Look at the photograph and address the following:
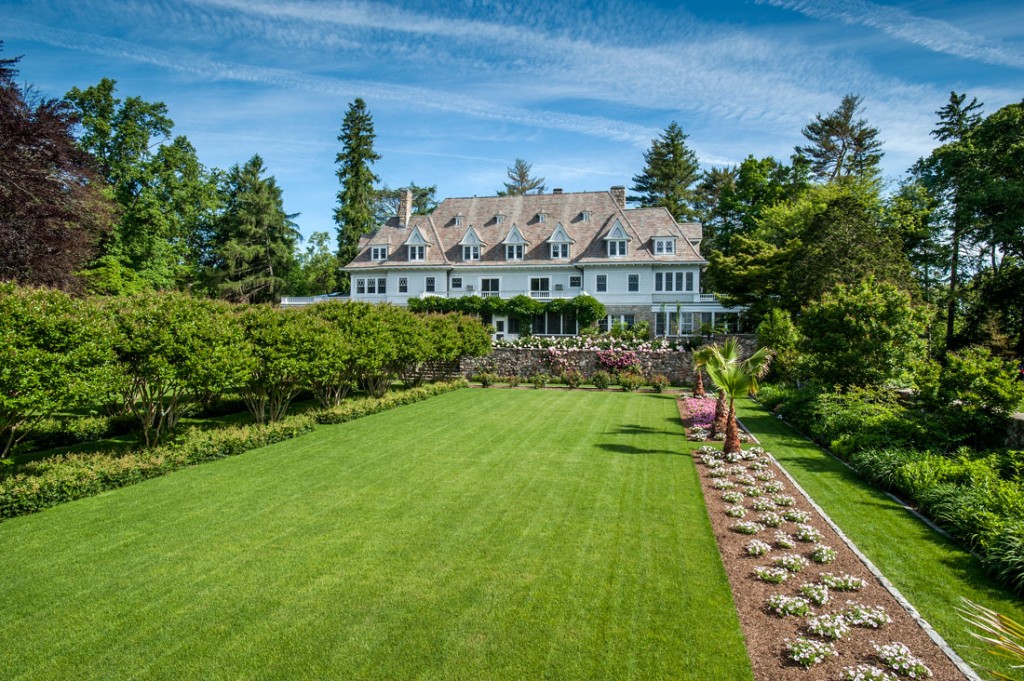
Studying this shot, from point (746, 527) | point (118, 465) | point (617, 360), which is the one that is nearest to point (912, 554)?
point (746, 527)

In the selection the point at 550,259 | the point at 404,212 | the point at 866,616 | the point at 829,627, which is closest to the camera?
the point at 829,627

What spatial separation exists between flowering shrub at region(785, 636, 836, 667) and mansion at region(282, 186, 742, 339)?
122ft

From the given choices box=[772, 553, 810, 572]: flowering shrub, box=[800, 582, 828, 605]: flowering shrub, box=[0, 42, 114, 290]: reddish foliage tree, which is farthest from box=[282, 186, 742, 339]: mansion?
box=[800, 582, 828, 605]: flowering shrub

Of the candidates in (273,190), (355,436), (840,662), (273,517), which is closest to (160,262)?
(273,190)

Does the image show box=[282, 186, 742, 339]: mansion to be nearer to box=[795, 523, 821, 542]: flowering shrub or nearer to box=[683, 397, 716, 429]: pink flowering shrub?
box=[683, 397, 716, 429]: pink flowering shrub

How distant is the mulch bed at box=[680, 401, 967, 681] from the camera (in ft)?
17.4

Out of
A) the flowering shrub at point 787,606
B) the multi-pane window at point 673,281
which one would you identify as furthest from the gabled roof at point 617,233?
the flowering shrub at point 787,606

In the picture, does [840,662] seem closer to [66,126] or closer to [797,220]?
[66,126]

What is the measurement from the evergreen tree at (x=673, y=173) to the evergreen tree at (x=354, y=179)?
102 feet

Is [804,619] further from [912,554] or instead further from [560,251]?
[560,251]

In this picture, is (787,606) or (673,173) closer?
(787,606)

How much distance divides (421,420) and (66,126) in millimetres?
21666

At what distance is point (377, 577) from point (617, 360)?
2652 cm

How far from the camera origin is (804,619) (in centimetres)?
620
